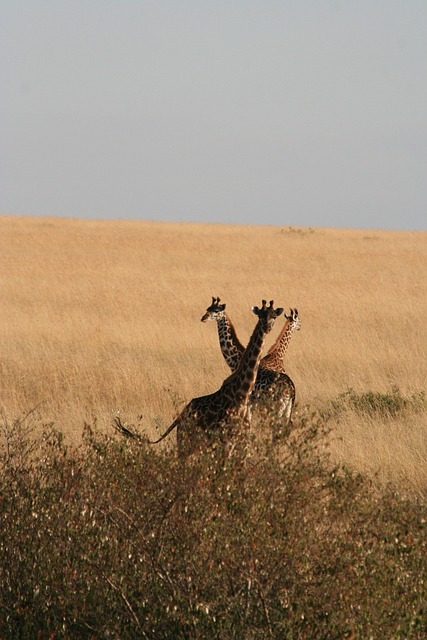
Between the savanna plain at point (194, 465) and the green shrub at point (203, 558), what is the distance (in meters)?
0.01

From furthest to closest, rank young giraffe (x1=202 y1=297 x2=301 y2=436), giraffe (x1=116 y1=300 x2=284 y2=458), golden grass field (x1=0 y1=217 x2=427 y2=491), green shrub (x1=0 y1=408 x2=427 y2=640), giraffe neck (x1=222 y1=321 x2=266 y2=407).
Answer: golden grass field (x1=0 y1=217 x2=427 y2=491) < young giraffe (x1=202 y1=297 x2=301 y2=436) < giraffe neck (x1=222 y1=321 x2=266 y2=407) < giraffe (x1=116 y1=300 x2=284 y2=458) < green shrub (x1=0 y1=408 x2=427 y2=640)

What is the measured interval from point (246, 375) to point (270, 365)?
91.2 inches

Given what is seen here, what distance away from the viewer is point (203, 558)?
13.8 ft

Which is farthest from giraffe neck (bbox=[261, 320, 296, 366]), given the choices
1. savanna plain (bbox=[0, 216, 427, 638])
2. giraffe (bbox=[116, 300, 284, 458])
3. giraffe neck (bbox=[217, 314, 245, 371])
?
giraffe (bbox=[116, 300, 284, 458])

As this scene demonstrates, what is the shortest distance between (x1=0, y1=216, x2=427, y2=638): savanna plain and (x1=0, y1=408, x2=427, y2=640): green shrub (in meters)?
0.01

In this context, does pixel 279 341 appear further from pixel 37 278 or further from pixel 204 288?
pixel 37 278

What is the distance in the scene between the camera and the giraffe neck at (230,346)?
10.5 m

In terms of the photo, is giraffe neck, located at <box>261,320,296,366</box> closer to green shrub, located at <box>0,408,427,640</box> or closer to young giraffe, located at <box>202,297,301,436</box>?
young giraffe, located at <box>202,297,301,436</box>

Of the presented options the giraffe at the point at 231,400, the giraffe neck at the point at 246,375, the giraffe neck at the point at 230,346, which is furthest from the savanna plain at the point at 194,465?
the giraffe neck at the point at 230,346

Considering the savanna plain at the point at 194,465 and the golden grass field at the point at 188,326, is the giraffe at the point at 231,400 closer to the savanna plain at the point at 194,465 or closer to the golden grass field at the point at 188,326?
the savanna plain at the point at 194,465

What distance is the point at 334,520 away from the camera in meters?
4.75

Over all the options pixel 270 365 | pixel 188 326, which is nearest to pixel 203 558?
pixel 270 365

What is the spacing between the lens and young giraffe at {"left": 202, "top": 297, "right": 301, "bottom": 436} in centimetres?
843

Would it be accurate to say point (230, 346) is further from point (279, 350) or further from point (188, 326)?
point (188, 326)
